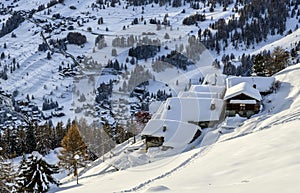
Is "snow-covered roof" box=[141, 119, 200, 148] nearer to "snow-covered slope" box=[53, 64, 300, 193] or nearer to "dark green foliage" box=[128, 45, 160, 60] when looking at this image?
"snow-covered slope" box=[53, 64, 300, 193]

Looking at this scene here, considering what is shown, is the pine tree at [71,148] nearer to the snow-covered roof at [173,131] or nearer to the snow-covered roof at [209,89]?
the snow-covered roof at [173,131]

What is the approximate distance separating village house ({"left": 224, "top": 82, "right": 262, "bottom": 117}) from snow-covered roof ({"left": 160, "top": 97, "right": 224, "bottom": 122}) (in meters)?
1.02

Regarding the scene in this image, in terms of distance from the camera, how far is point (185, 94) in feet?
136

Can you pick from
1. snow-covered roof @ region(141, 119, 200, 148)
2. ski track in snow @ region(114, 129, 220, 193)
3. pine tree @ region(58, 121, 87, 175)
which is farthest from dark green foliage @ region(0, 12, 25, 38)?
ski track in snow @ region(114, 129, 220, 193)

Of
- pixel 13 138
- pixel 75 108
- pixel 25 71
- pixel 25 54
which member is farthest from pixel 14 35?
pixel 13 138

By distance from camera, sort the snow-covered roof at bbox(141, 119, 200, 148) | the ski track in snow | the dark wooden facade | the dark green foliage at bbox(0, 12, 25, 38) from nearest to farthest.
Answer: the ski track in snow < the snow-covered roof at bbox(141, 119, 200, 148) < the dark wooden facade < the dark green foliage at bbox(0, 12, 25, 38)

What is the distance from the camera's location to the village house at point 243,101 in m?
36.0

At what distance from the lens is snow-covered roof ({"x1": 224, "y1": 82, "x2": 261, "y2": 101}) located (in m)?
36.3

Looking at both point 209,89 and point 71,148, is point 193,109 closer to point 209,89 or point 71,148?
point 209,89

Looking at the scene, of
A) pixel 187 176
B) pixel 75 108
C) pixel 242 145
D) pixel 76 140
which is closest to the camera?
pixel 187 176

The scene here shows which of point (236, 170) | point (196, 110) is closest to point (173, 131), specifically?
point (196, 110)

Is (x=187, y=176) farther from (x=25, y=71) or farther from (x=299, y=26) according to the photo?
(x=299, y=26)

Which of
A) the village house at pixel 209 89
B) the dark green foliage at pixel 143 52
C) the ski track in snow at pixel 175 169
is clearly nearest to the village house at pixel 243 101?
the village house at pixel 209 89

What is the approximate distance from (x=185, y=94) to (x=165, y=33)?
100.0 meters
